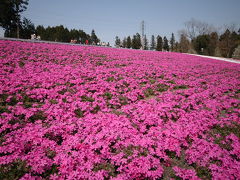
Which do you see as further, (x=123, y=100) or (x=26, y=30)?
(x=26, y=30)

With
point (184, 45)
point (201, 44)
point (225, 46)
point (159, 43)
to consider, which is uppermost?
point (159, 43)

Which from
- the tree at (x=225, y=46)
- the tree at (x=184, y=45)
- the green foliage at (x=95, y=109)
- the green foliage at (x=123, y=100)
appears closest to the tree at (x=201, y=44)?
the tree at (x=184, y=45)

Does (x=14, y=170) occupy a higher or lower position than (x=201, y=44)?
lower

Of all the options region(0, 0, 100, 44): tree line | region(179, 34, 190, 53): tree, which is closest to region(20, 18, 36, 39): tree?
region(0, 0, 100, 44): tree line

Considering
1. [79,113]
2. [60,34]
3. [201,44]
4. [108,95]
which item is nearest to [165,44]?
[201,44]

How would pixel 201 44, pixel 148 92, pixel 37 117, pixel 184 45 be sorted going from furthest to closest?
pixel 201 44 → pixel 184 45 → pixel 148 92 → pixel 37 117

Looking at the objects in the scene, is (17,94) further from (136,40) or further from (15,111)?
(136,40)

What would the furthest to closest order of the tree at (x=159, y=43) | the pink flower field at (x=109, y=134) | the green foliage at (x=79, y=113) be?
the tree at (x=159, y=43)
the green foliage at (x=79, y=113)
the pink flower field at (x=109, y=134)

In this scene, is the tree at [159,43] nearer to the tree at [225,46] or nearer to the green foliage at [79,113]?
the tree at [225,46]

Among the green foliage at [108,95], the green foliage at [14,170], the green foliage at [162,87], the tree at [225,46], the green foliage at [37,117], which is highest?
the tree at [225,46]

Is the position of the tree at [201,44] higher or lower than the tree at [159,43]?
lower

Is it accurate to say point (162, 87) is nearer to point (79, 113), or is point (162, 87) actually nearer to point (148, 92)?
point (148, 92)

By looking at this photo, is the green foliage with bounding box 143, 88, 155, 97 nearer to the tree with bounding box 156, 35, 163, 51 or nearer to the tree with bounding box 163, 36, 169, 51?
the tree with bounding box 156, 35, 163, 51

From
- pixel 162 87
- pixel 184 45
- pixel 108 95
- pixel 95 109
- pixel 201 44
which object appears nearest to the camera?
pixel 95 109
